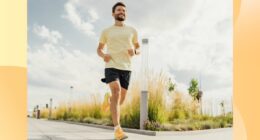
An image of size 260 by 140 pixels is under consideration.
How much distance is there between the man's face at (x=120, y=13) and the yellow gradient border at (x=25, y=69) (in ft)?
3.10

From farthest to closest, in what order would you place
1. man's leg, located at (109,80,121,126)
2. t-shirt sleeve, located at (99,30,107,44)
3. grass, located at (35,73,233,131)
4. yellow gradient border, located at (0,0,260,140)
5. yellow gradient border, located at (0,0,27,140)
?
grass, located at (35,73,233,131), t-shirt sleeve, located at (99,30,107,44), man's leg, located at (109,80,121,126), yellow gradient border, located at (0,0,27,140), yellow gradient border, located at (0,0,260,140)

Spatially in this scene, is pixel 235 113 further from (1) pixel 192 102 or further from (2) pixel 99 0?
(1) pixel 192 102

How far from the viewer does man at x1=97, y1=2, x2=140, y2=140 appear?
455 cm

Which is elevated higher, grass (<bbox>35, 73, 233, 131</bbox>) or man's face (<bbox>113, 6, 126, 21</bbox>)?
man's face (<bbox>113, 6, 126, 21</bbox>)

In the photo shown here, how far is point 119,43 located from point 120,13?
318 millimetres

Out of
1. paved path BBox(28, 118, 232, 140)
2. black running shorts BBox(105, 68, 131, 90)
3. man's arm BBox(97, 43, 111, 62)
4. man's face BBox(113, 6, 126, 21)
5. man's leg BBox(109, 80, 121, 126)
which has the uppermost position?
man's face BBox(113, 6, 126, 21)

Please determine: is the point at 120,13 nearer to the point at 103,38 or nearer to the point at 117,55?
the point at 103,38

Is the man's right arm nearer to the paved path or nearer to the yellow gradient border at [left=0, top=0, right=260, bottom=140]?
the yellow gradient border at [left=0, top=0, right=260, bottom=140]

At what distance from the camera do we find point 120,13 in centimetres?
457

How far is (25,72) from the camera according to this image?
4.20 meters

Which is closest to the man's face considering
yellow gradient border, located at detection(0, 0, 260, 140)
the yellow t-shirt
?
the yellow t-shirt

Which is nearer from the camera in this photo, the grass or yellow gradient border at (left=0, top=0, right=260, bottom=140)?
yellow gradient border at (left=0, top=0, right=260, bottom=140)

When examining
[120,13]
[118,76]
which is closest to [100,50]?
[118,76]

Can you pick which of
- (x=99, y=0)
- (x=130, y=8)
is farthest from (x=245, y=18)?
(x=99, y=0)
